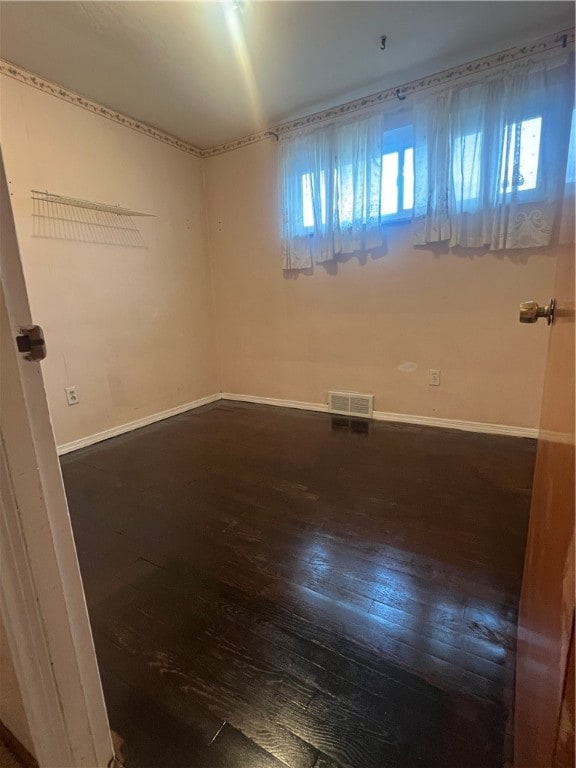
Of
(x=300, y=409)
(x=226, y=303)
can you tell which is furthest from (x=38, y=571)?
(x=226, y=303)

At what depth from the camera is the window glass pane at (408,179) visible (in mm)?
2555

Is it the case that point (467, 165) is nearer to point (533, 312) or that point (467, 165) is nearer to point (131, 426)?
point (533, 312)

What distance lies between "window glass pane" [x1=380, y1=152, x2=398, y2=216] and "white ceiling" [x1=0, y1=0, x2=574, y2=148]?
0.46 meters

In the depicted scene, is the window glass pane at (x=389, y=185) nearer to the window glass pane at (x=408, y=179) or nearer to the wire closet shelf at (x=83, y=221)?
the window glass pane at (x=408, y=179)

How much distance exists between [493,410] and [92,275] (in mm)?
3180

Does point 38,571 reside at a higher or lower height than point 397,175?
lower

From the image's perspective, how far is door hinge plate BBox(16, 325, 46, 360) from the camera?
52 centimetres

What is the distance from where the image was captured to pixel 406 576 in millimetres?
1296

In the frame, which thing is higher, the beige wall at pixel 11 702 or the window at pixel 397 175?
the window at pixel 397 175

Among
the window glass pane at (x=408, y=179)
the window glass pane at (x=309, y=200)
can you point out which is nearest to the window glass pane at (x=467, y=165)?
the window glass pane at (x=408, y=179)

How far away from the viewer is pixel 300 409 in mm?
3416

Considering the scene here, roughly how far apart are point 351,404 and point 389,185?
176cm

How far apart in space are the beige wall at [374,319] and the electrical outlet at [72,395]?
152cm

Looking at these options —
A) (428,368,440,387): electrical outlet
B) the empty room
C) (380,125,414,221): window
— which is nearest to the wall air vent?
the empty room
